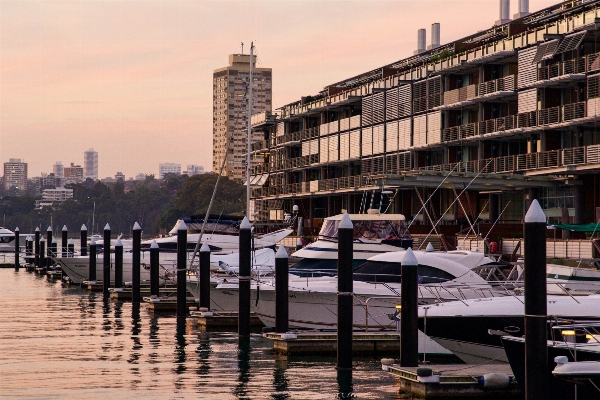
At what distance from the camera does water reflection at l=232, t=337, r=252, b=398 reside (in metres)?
22.4

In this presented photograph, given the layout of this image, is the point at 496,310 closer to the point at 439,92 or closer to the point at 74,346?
the point at 74,346

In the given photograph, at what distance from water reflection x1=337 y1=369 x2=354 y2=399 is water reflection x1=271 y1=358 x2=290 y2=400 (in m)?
1.11

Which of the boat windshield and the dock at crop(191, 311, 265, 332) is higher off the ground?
the boat windshield

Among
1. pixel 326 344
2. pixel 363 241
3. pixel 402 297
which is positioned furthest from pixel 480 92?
pixel 402 297

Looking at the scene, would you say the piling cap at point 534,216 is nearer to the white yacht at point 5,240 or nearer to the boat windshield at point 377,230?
the boat windshield at point 377,230

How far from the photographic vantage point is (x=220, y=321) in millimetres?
34094

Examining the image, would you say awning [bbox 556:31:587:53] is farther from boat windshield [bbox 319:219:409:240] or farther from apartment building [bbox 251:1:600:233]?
boat windshield [bbox 319:219:409:240]

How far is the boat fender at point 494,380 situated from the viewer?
20250 mm

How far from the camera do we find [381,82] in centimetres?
8819

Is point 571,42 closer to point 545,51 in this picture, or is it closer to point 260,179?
point 545,51

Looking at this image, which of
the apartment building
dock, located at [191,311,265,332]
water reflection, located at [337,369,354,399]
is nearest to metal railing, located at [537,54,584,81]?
the apartment building

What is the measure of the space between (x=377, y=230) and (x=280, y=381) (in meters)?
12.5

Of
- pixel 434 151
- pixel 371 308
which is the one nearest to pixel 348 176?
pixel 434 151

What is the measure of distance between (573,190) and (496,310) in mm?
41811
